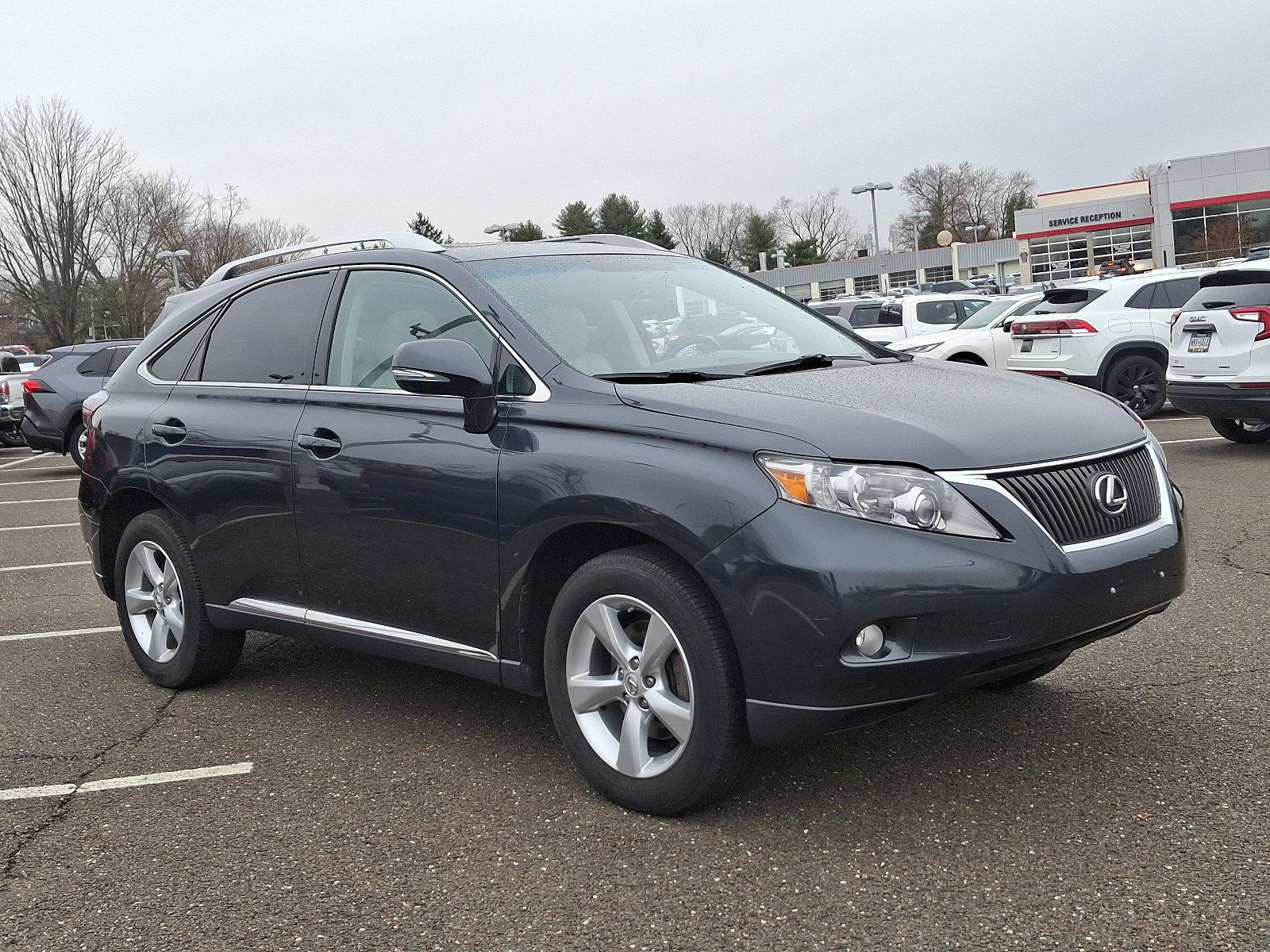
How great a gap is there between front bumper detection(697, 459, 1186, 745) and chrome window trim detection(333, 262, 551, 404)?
34.2 inches

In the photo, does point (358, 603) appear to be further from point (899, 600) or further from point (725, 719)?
point (899, 600)

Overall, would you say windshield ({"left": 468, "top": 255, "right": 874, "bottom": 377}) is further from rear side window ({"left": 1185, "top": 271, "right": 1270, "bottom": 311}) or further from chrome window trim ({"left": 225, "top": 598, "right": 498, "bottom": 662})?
rear side window ({"left": 1185, "top": 271, "right": 1270, "bottom": 311})

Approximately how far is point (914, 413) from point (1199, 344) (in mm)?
8611

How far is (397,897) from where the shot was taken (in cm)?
324

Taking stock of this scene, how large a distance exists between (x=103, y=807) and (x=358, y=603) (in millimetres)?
1005

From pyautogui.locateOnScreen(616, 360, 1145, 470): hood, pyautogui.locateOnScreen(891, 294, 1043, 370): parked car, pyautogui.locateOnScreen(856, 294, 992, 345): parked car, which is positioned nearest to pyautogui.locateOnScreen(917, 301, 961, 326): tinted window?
pyautogui.locateOnScreen(856, 294, 992, 345): parked car

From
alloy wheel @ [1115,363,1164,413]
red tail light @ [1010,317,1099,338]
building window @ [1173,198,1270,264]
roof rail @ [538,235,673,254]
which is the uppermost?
building window @ [1173,198,1270,264]

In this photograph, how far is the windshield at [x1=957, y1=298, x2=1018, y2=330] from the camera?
17.4 meters

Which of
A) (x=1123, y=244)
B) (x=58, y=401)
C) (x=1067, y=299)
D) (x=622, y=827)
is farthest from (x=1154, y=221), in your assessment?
(x=622, y=827)

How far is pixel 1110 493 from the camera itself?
355 centimetres

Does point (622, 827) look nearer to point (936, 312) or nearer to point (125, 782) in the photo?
point (125, 782)

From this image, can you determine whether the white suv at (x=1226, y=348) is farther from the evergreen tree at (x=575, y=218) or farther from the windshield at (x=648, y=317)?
the evergreen tree at (x=575, y=218)

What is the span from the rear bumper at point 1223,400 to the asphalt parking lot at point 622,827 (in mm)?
5913

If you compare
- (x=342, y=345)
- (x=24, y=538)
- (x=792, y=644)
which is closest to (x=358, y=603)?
(x=342, y=345)
